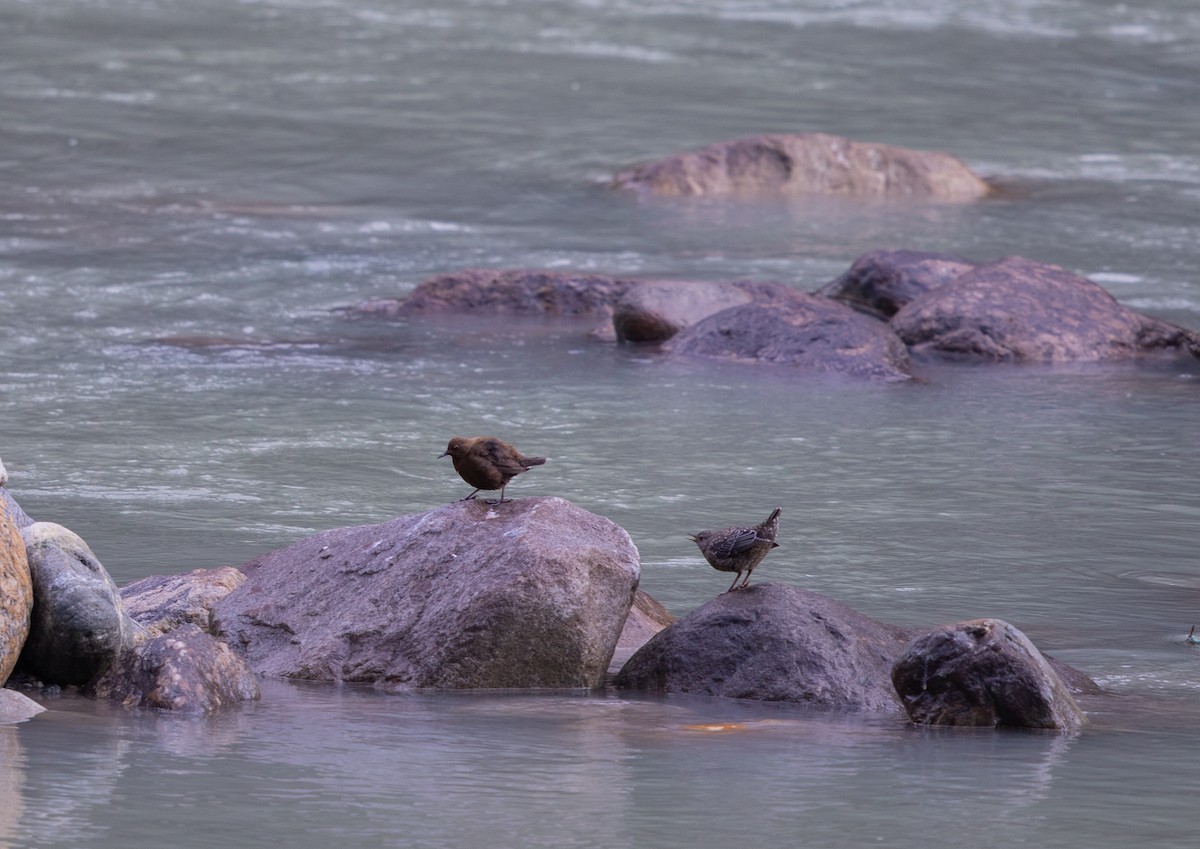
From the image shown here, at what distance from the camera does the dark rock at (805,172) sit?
22.6 metres

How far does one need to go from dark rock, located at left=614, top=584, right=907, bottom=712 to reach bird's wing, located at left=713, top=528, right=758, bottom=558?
153 mm

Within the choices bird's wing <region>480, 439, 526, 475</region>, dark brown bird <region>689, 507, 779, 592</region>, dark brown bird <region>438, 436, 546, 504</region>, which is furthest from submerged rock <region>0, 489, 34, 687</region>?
dark brown bird <region>689, 507, 779, 592</region>

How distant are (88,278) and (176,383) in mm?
4355

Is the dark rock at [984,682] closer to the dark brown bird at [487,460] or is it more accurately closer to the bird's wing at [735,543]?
the bird's wing at [735,543]

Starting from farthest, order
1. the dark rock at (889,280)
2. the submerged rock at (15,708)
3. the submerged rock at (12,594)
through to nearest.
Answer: the dark rock at (889,280) < the submerged rock at (12,594) < the submerged rock at (15,708)

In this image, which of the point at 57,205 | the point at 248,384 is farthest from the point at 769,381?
the point at 57,205

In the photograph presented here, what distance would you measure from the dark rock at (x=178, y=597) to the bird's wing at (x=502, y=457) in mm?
1172

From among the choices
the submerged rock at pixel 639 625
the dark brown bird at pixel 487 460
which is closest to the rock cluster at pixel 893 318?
the submerged rock at pixel 639 625

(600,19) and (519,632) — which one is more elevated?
(600,19)

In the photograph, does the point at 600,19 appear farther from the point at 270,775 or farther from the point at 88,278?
the point at 270,775

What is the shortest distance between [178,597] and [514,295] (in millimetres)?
9144

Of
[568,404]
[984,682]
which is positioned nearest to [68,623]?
[984,682]

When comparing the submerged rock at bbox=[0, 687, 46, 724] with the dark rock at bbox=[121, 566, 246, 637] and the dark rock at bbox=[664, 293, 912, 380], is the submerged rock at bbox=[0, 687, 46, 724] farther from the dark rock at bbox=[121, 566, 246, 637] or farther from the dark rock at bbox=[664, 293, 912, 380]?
the dark rock at bbox=[664, 293, 912, 380]

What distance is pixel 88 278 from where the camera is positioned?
16688 mm
